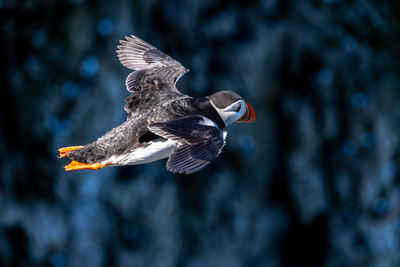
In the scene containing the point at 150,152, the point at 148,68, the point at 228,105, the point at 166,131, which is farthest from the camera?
the point at 148,68

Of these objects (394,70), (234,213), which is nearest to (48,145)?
(234,213)

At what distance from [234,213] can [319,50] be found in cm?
324

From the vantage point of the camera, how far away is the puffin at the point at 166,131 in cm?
375

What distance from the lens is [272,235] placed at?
39.9 feet

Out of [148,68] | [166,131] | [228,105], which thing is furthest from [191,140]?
[148,68]

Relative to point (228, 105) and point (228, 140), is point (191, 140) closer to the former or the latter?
point (228, 105)

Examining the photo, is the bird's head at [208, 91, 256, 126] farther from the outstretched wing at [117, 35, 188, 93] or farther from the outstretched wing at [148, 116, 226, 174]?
the outstretched wing at [117, 35, 188, 93]

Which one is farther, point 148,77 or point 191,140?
point 148,77

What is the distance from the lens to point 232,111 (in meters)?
4.28

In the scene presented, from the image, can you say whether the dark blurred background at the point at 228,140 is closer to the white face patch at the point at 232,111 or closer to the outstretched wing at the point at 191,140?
the white face patch at the point at 232,111

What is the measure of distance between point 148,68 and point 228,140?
557cm

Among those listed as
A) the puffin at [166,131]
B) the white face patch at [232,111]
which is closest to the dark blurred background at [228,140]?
the puffin at [166,131]

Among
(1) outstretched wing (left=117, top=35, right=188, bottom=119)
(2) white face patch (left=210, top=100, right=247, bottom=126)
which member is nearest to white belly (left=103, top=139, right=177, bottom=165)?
(2) white face patch (left=210, top=100, right=247, bottom=126)

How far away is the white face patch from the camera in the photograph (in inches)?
167
